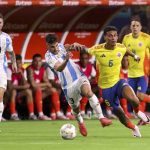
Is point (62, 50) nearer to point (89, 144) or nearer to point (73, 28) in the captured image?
point (89, 144)

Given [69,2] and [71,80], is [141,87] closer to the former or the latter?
[71,80]

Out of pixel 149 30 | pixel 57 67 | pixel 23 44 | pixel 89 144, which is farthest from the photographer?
pixel 149 30

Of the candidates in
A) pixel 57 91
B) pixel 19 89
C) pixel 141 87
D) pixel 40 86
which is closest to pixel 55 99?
pixel 57 91

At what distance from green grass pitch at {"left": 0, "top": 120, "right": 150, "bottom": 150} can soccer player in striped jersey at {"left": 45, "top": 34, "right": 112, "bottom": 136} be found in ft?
1.31

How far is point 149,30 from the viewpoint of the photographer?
24453 mm

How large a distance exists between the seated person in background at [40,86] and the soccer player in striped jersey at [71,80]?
6126mm

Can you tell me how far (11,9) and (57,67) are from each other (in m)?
7.87

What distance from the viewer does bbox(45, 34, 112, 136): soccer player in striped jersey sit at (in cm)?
1495

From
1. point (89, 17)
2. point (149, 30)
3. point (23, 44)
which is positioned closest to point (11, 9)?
point (23, 44)

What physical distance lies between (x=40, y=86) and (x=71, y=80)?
6510 millimetres

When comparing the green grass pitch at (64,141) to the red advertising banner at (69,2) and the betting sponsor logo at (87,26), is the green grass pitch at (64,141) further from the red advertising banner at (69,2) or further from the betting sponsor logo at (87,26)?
the betting sponsor logo at (87,26)

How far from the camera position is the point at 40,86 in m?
22.0

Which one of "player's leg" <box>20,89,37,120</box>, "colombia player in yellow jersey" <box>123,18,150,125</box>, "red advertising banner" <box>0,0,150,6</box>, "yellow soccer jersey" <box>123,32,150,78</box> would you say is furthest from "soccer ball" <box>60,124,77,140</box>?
"player's leg" <box>20,89,37,120</box>

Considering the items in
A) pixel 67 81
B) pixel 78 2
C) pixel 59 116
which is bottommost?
pixel 59 116
